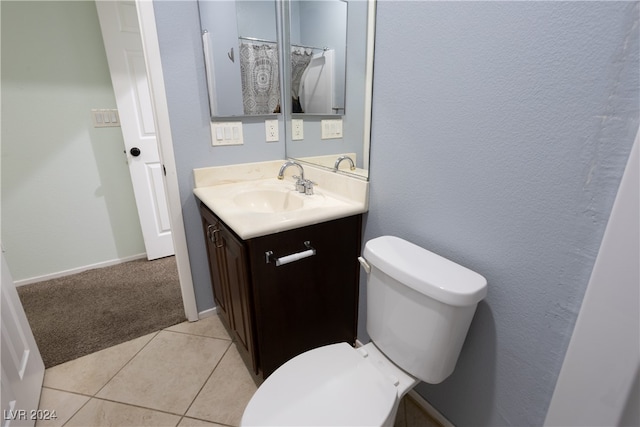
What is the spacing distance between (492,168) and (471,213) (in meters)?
0.15

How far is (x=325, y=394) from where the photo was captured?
87cm

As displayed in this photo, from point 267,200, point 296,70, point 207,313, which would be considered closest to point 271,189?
point 267,200

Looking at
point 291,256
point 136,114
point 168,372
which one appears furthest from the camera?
point 136,114

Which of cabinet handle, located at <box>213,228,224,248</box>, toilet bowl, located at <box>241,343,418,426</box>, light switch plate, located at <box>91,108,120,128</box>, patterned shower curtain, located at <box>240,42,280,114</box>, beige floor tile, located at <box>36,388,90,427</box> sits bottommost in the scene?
beige floor tile, located at <box>36,388,90,427</box>

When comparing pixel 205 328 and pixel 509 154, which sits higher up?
pixel 509 154

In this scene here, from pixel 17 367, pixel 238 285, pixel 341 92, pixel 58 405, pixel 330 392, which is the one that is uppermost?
pixel 341 92

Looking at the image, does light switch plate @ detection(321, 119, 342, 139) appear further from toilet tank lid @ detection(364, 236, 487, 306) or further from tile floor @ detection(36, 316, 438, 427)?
tile floor @ detection(36, 316, 438, 427)

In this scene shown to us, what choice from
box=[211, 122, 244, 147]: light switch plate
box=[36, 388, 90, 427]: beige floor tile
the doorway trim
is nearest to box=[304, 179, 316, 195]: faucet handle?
box=[211, 122, 244, 147]: light switch plate

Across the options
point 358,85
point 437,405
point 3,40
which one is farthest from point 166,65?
point 437,405

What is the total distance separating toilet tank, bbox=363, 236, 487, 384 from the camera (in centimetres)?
83

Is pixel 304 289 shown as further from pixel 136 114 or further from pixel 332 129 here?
pixel 136 114

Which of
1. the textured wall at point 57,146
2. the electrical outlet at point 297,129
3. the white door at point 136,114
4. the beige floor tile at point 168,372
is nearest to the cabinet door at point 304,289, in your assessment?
the beige floor tile at point 168,372

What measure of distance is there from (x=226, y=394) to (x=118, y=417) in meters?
0.43

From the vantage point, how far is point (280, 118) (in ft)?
5.84
